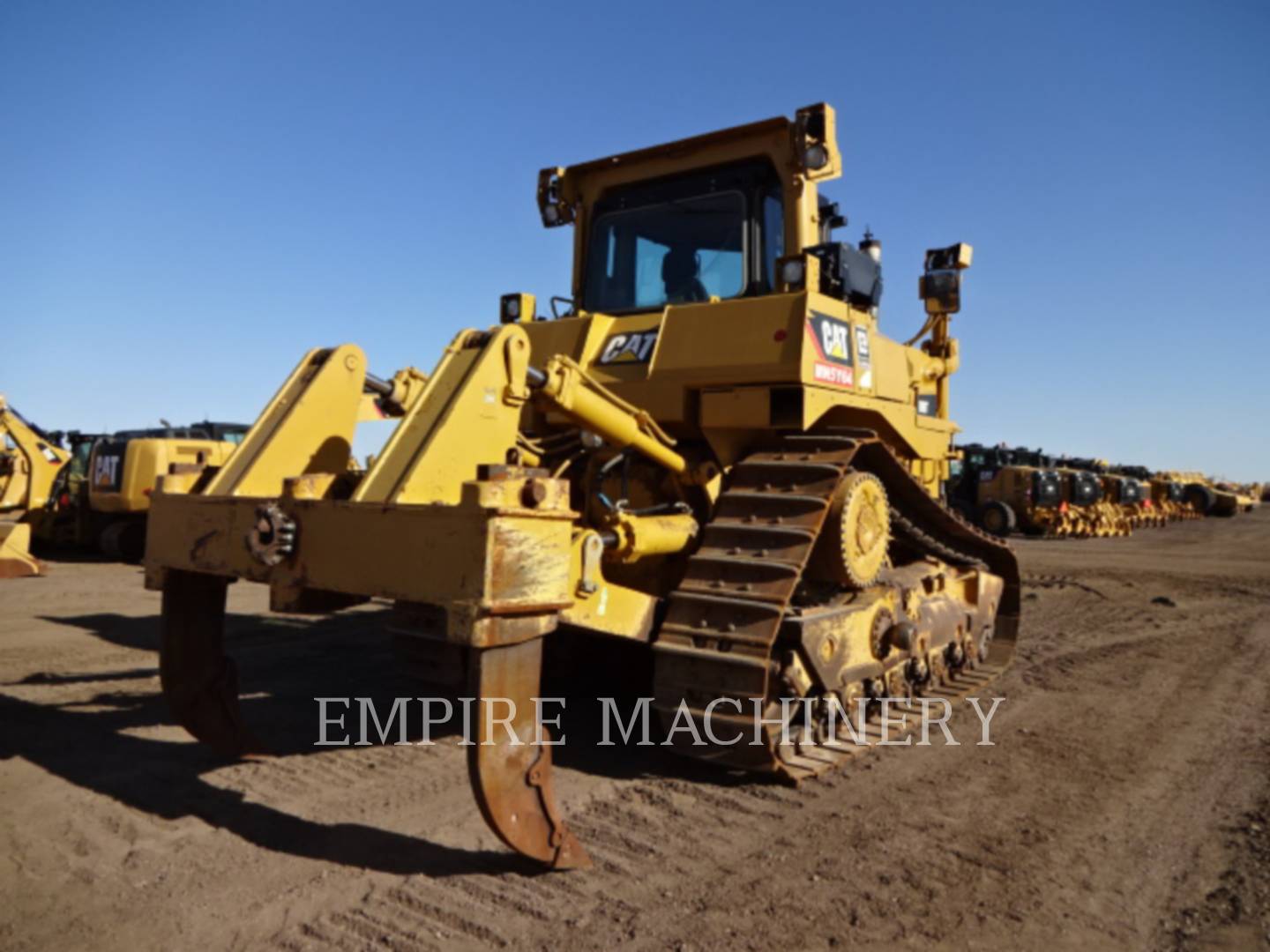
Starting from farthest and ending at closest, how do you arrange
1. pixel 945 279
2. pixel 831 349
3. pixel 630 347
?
pixel 945 279 < pixel 630 347 < pixel 831 349

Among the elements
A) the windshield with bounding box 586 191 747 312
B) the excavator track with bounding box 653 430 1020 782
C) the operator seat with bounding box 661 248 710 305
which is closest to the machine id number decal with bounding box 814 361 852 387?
the excavator track with bounding box 653 430 1020 782

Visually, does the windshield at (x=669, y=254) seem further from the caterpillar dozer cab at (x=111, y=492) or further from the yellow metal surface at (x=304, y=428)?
the caterpillar dozer cab at (x=111, y=492)

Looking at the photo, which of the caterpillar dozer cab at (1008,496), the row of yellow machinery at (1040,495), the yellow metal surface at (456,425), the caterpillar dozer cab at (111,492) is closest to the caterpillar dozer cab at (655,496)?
the yellow metal surface at (456,425)

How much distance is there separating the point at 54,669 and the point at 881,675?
5.94 metres

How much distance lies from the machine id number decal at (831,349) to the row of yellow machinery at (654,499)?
3cm

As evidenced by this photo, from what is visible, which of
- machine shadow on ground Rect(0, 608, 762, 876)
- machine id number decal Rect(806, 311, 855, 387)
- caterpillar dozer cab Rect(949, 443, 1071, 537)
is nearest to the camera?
machine shadow on ground Rect(0, 608, 762, 876)

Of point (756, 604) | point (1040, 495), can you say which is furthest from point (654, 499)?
point (1040, 495)

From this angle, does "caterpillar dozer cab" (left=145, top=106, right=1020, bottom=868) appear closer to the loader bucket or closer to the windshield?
the windshield

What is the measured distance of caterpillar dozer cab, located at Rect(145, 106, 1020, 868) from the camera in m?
3.18

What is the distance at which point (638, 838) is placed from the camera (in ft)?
12.5

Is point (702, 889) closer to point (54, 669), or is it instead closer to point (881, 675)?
point (881, 675)

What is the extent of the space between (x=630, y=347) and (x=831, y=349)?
118 centimetres

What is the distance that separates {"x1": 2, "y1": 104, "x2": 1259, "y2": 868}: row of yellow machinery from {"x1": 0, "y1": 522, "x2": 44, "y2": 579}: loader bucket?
930 centimetres

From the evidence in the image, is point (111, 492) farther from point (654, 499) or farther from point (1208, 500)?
point (1208, 500)
